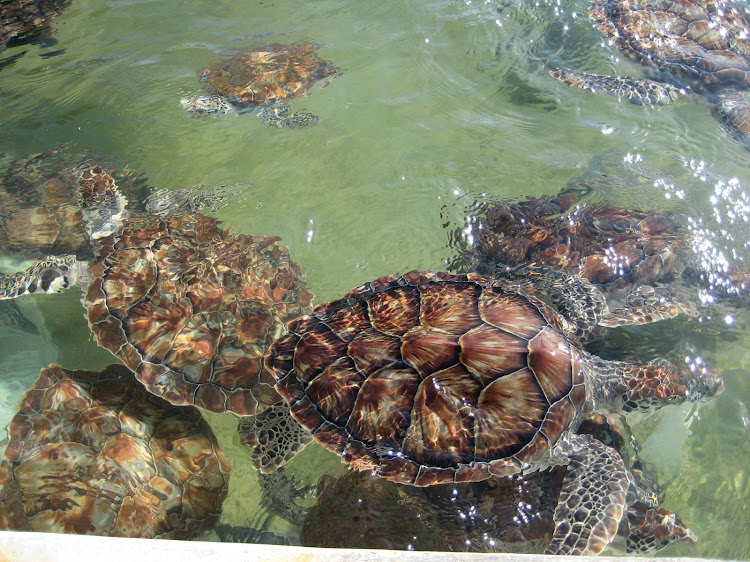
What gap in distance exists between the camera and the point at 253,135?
20.3ft

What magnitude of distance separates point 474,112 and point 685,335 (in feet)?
11.5

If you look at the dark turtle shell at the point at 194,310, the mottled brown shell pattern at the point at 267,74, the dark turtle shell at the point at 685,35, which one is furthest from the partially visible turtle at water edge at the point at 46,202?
the dark turtle shell at the point at 685,35

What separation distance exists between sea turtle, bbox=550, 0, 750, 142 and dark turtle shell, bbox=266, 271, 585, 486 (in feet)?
15.2

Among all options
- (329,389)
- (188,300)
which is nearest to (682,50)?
(329,389)

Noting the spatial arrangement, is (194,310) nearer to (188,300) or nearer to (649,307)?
(188,300)

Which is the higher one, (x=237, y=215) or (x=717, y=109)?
(x=717, y=109)

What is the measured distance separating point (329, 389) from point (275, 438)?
2.31 feet

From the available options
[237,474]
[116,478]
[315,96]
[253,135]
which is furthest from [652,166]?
[116,478]

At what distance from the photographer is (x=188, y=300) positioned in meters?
4.05

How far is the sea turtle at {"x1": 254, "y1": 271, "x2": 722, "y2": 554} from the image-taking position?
3.23 m

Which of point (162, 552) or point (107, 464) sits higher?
point (162, 552)

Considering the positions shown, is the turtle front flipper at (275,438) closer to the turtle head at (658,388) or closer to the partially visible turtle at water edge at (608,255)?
the partially visible turtle at water edge at (608,255)

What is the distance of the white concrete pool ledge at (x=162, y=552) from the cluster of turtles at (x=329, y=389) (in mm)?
1114

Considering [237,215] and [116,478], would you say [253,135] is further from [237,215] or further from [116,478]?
[116,478]
